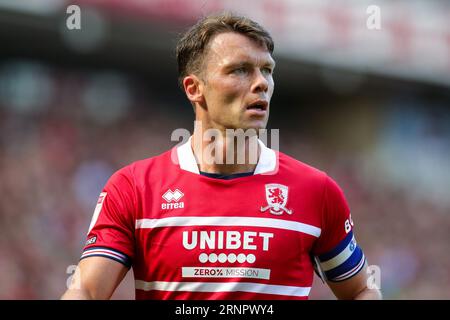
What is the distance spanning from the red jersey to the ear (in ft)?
Answer: 1.16

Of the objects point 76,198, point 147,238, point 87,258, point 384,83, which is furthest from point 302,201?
point 384,83

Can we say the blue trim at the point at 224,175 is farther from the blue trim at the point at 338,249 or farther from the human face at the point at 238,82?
the blue trim at the point at 338,249

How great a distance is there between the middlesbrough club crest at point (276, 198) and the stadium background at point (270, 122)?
22.1 feet

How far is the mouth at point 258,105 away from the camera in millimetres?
3699

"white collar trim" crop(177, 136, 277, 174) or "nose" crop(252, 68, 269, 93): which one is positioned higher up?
"nose" crop(252, 68, 269, 93)

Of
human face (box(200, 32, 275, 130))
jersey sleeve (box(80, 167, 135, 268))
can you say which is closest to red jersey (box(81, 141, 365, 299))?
jersey sleeve (box(80, 167, 135, 268))

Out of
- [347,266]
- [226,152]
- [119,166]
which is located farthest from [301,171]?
[119,166]

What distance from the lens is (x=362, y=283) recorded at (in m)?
3.77

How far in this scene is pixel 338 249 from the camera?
374 cm

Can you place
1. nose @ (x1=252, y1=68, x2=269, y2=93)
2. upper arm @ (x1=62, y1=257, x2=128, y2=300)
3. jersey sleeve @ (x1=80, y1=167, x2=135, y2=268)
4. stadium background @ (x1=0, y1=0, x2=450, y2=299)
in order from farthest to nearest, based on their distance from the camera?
stadium background @ (x1=0, y1=0, x2=450, y2=299), nose @ (x1=252, y1=68, x2=269, y2=93), jersey sleeve @ (x1=80, y1=167, x2=135, y2=268), upper arm @ (x1=62, y1=257, x2=128, y2=300)

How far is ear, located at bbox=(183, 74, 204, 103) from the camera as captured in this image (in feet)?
13.0

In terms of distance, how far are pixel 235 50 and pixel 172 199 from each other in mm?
797

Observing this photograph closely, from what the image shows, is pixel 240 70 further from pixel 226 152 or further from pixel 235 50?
pixel 226 152

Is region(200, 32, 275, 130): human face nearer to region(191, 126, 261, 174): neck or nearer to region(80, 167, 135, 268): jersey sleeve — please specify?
region(191, 126, 261, 174): neck
